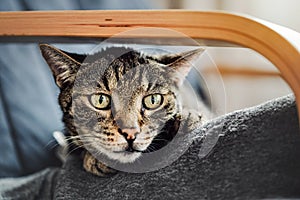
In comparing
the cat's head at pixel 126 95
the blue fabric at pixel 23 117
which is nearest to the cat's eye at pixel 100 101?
the cat's head at pixel 126 95

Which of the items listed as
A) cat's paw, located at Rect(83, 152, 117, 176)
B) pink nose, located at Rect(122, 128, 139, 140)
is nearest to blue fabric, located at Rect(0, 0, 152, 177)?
cat's paw, located at Rect(83, 152, 117, 176)

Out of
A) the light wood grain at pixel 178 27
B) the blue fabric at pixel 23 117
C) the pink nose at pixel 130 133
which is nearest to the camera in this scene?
the light wood grain at pixel 178 27

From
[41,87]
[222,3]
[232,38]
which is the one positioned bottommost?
[41,87]

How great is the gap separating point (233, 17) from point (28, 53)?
0.46m

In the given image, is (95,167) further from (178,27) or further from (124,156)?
(178,27)

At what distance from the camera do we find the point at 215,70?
2.94 ft

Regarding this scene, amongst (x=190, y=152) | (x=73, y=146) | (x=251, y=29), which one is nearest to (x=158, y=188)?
(x=190, y=152)

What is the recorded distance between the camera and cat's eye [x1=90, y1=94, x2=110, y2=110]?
84 cm

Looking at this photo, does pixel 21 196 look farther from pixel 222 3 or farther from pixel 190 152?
pixel 222 3

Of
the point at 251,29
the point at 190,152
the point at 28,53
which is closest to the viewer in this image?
the point at 251,29

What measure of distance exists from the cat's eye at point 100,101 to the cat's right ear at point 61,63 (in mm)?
50

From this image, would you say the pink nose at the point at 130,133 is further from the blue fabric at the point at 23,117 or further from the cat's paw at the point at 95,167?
the blue fabric at the point at 23,117

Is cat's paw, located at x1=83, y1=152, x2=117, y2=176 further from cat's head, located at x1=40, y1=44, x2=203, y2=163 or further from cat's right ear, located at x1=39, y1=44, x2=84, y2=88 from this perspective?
cat's right ear, located at x1=39, y1=44, x2=84, y2=88

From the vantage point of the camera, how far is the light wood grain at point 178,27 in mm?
708
